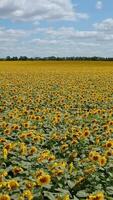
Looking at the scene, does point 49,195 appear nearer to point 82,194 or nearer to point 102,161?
point 82,194

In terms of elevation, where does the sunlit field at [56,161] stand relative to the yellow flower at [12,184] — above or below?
below

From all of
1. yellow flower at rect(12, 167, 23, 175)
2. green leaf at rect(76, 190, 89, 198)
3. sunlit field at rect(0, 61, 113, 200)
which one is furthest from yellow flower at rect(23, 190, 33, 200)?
yellow flower at rect(12, 167, 23, 175)

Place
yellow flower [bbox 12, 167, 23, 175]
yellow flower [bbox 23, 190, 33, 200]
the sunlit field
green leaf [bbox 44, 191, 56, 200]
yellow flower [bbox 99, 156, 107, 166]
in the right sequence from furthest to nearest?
yellow flower [bbox 99, 156, 107, 166] < yellow flower [bbox 12, 167, 23, 175] < the sunlit field < green leaf [bbox 44, 191, 56, 200] < yellow flower [bbox 23, 190, 33, 200]

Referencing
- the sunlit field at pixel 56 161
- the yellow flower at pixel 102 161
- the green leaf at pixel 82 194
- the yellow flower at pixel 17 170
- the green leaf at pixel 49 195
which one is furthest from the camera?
the yellow flower at pixel 102 161

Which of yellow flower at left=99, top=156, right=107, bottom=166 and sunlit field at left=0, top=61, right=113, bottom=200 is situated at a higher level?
yellow flower at left=99, top=156, right=107, bottom=166

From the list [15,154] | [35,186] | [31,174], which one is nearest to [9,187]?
[35,186]

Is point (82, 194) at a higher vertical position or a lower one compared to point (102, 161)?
lower

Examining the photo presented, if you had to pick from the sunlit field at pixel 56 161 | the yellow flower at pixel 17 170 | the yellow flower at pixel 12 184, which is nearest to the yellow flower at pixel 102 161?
the sunlit field at pixel 56 161

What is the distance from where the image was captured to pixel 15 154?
20.4ft

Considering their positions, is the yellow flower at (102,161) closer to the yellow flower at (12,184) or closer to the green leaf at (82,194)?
the green leaf at (82,194)

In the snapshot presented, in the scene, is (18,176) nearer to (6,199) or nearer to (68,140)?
(6,199)

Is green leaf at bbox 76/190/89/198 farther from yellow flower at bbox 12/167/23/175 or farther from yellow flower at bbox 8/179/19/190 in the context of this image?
yellow flower at bbox 12/167/23/175

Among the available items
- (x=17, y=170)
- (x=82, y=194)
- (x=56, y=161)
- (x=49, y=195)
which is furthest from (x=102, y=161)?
(x=49, y=195)

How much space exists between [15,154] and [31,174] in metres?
0.93
